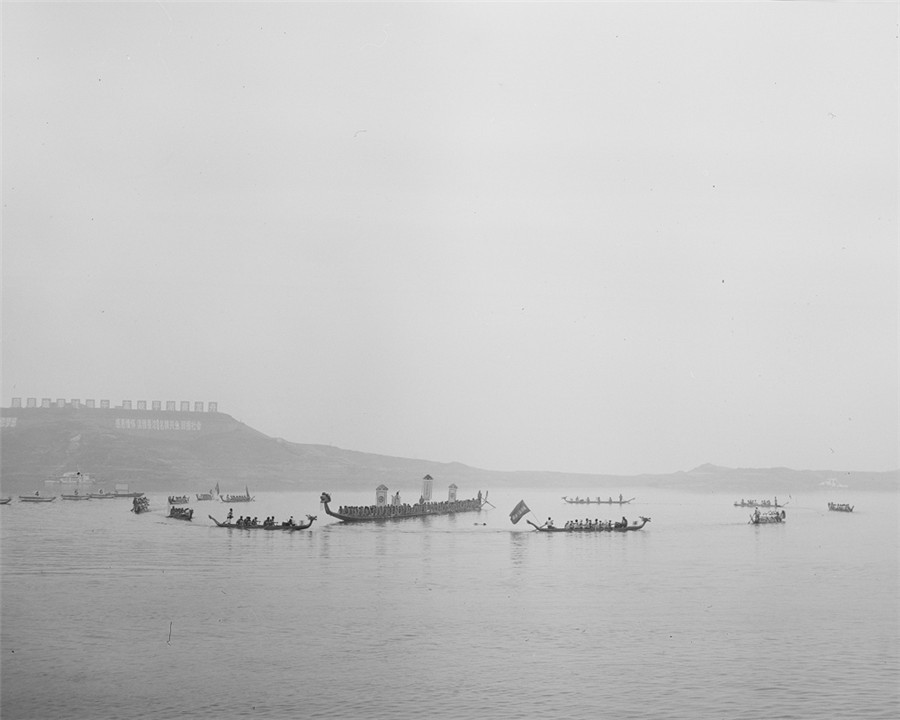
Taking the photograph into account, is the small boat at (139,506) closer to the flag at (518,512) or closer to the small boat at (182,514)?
the small boat at (182,514)

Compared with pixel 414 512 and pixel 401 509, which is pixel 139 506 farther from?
pixel 414 512

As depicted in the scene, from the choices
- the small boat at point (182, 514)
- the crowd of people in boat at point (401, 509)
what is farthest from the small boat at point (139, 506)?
the crowd of people in boat at point (401, 509)

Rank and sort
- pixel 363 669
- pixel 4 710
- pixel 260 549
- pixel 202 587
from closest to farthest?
pixel 4 710, pixel 363 669, pixel 202 587, pixel 260 549

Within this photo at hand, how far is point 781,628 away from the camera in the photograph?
133 feet

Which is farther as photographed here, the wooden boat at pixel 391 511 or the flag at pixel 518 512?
the wooden boat at pixel 391 511

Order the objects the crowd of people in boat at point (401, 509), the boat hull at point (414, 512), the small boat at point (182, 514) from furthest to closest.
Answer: the crowd of people in boat at point (401, 509)
the small boat at point (182, 514)
the boat hull at point (414, 512)

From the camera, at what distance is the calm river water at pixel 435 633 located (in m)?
28.5

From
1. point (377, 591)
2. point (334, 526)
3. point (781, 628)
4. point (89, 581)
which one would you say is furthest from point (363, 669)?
point (334, 526)

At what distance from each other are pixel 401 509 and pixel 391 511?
3.66 metres

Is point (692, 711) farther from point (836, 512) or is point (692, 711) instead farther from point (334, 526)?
point (836, 512)

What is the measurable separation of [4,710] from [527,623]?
2178 cm

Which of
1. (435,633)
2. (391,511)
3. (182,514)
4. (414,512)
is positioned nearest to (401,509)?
(414,512)

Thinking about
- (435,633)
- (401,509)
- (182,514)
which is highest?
(401,509)

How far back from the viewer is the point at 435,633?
38094 millimetres
